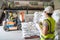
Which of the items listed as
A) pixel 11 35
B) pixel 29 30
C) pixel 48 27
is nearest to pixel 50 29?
pixel 48 27

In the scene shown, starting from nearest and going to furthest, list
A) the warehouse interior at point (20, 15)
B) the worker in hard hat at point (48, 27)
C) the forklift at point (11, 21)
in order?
the worker in hard hat at point (48, 27)
the warehouse interior at point (20, 15)
the forklift at point (11, 21)

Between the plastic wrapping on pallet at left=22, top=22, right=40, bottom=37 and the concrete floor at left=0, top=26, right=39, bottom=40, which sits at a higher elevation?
the plastic wrapping on pallet at left=22, top=22, right=40, bottom=37

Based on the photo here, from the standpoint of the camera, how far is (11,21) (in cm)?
334

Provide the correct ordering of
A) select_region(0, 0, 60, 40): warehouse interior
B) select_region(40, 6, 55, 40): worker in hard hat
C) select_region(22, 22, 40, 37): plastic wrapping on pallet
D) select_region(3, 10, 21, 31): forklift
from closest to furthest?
select_region(40, 6, 55, 40): worker in hard hat < select_region(22, 22, 40, 37): plastic wrapping on pallet < select_region(0, 0, 60, 40): warehouse interior < select_region(3, 10, 21, 31): forklift

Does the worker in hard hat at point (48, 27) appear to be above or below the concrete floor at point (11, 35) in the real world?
above

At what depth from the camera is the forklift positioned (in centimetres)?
318

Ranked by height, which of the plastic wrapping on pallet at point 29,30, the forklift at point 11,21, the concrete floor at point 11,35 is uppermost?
the forklift at point 11,21

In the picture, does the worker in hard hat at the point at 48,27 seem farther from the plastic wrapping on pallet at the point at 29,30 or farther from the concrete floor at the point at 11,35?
the concrete floor at the point at 11,35

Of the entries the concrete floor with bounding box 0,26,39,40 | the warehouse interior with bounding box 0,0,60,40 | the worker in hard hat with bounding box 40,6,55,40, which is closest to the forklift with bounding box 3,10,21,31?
the warehouse interior with bounding box 0,0,60,40

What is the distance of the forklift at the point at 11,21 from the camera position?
318 cm

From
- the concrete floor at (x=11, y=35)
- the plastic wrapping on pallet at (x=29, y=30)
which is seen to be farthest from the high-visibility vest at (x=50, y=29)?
the concrete floor at (x=11, y=35)

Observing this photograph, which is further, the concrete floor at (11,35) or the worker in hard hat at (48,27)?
the concrete floor at (11,35)

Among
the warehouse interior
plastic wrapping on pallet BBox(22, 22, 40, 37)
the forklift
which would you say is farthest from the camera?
the forklift

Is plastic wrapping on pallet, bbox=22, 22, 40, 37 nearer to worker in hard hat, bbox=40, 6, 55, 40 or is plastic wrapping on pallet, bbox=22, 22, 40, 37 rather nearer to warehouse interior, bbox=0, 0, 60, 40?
warehouse interior, bbox=0, 0, 60, 40
